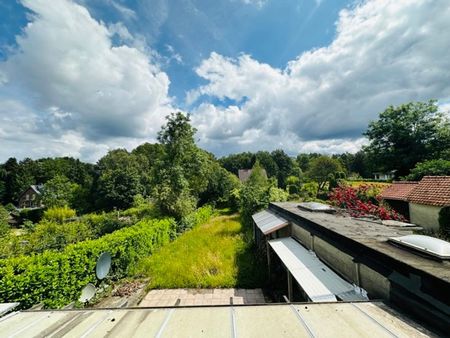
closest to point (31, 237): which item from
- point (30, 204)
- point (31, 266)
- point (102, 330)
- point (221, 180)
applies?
point (31, 266)

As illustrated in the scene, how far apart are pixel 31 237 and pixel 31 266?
25.6ft

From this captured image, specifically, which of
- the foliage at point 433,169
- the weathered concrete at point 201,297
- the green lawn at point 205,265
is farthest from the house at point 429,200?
the weathered concrete at point 201,297

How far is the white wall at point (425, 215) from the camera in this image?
37.2ft

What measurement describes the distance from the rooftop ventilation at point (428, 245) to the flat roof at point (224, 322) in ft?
4.10

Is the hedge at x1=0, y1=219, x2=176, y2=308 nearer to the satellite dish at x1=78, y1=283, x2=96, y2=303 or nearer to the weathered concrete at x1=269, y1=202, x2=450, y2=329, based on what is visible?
the satellite dish at x1=78, y1=283, x2=96, y2=303

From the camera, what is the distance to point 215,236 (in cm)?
1362

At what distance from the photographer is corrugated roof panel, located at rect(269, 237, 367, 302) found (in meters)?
3.87

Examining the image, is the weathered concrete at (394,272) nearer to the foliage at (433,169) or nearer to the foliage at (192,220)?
the foliage at (192,220)

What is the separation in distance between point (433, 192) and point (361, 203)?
5.00 meters

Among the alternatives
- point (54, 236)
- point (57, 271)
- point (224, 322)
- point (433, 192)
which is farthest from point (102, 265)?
point (433, 192)

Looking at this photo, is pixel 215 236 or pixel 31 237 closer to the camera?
pixel 31 237

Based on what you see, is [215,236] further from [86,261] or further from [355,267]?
[355,267]

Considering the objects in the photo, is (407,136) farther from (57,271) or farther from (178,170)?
(57,271)

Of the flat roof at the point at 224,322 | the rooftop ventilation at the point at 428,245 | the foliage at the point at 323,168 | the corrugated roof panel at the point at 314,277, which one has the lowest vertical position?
the corrugated roof panel at the point at 314,277
